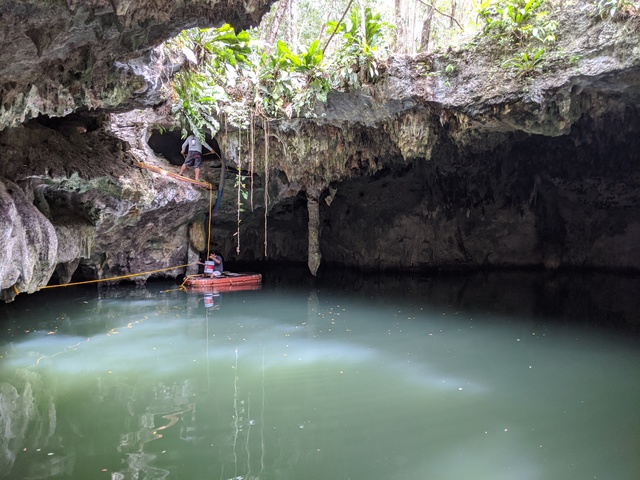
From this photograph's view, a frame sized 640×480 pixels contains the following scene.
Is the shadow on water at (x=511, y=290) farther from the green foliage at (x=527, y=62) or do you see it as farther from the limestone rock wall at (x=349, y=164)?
the green foliage at (x=527, y=62)

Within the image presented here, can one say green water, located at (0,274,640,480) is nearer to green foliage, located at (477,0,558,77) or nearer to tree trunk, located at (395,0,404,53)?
green foliage, located at (477,0,558,77)

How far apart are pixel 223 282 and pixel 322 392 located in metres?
7.39

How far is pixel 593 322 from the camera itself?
7.76 metres

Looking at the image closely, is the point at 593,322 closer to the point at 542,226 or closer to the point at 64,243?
the point at 542,226

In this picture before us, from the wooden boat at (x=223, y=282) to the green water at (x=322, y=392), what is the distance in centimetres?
240

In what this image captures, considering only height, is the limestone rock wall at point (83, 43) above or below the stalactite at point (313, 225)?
above

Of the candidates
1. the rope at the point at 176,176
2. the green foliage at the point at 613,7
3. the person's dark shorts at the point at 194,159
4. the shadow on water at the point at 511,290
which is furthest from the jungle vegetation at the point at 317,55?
the shadow on water at the point at 511,290

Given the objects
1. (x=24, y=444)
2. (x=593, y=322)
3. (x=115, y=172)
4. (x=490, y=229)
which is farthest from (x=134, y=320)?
(x=490, y=229)

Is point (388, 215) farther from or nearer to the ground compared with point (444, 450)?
farther from the ground

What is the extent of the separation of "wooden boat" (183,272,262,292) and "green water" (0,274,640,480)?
7.86 feet

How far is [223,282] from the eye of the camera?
11.8 m

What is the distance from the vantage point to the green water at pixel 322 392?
353cm

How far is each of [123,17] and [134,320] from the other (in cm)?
636

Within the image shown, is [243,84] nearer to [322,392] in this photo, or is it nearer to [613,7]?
[613,7]
